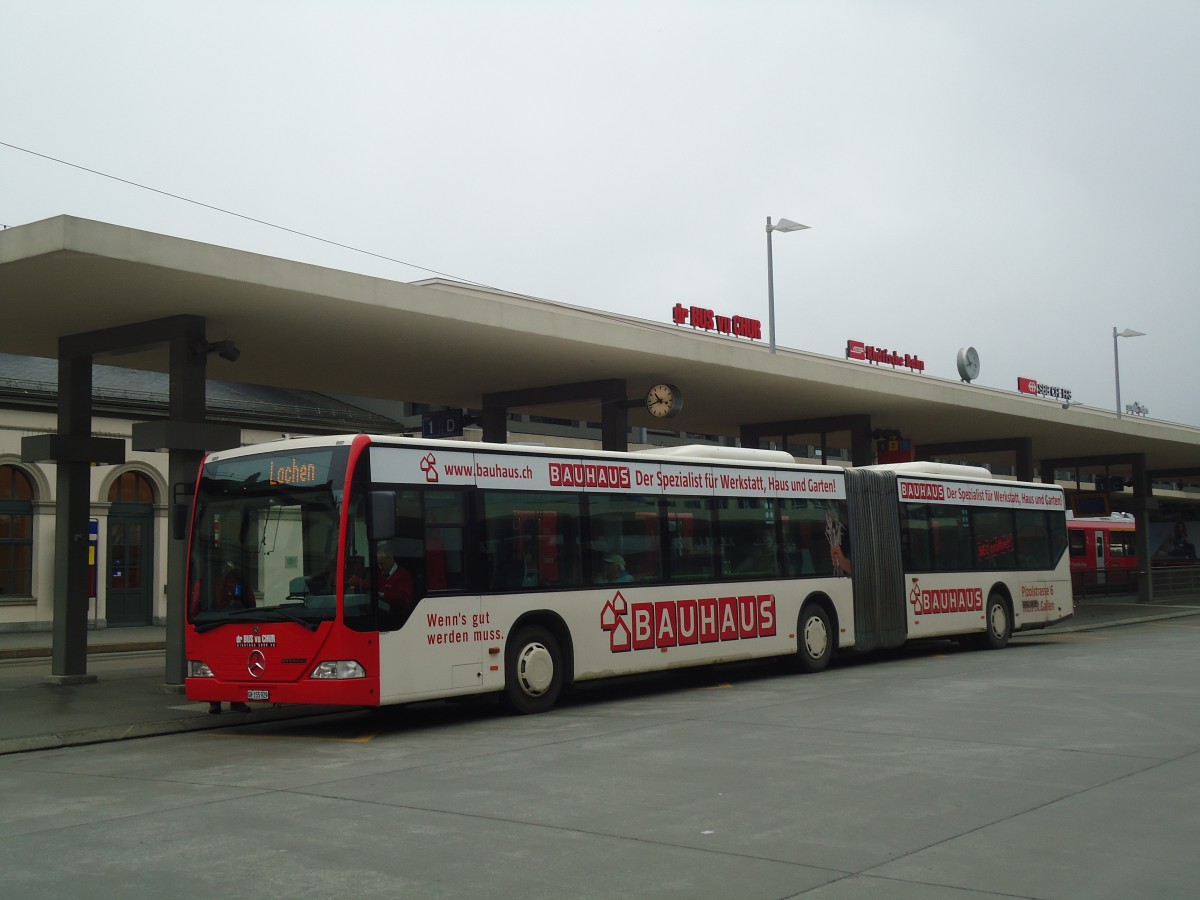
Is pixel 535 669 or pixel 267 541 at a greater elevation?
pixel 267 541

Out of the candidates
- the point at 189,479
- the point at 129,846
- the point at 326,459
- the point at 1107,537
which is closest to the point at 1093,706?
the point at 326,459

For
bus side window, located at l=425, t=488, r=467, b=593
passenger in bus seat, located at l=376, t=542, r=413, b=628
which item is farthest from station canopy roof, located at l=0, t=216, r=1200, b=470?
passenger in bus seat, located at l=376, t=542, r=413, b=628

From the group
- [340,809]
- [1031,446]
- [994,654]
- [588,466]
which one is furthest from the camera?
[1031,446]

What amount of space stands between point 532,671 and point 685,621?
275 cm

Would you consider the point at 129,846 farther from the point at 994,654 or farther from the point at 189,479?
the point at 994,654

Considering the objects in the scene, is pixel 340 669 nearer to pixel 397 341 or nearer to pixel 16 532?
pixel 397 341

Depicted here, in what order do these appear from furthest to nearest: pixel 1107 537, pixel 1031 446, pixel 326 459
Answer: pixel 1107 537 → pixel 1031 446 → pixel 326 459

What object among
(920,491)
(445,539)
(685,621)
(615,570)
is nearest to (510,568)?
(445,539)

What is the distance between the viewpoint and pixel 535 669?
45.9ft

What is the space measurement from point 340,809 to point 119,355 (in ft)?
38.1

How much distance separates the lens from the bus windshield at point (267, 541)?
12.3 metres

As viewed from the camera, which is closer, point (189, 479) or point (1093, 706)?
point (1093, 706)

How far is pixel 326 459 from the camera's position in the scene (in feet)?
41.2

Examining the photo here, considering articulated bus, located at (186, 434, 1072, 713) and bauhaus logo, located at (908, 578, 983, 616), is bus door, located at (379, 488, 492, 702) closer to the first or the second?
articulated bus, located at (186, 434, 1072, 713)
